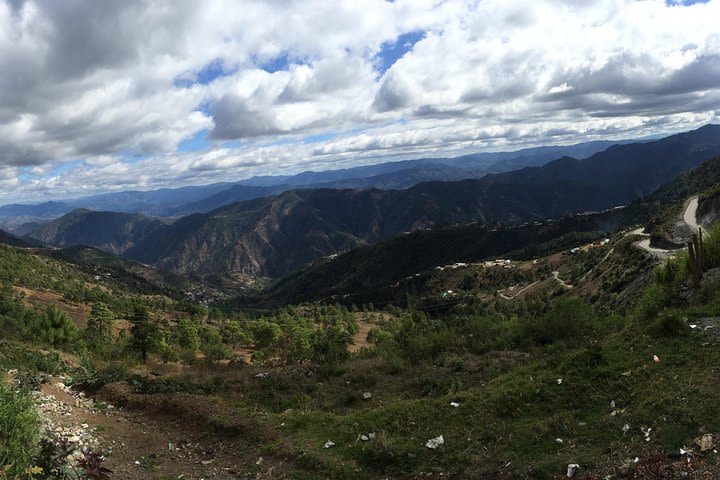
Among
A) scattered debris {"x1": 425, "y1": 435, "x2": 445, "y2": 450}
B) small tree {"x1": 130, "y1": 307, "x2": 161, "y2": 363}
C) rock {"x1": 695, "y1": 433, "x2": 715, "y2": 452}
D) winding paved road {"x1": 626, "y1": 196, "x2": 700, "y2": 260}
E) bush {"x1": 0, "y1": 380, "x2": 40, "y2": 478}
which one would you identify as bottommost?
winding paved road {"x1": 626, "y1": 196, "x2": 700, "y2": 260}

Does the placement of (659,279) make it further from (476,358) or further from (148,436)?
(148,436)

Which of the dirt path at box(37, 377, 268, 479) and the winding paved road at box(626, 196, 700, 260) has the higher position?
the dirt path at box(37, 377, 268, 479)

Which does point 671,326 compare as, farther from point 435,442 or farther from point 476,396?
point 435,442

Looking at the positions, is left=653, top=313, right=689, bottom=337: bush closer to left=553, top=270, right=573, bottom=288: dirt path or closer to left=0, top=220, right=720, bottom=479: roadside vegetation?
left=0, top=220, right=720, bottom=479: roadside vegetation

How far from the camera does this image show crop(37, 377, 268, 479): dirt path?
38.8ft

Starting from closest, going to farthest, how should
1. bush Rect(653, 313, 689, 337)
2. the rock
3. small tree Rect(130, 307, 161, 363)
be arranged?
the rock < bush Rect(653, 313, 689, 337) < small tree Rect(130, 307, 161, 363)

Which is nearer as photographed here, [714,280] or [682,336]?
[682,336]

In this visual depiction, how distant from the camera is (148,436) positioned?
14.2 metres

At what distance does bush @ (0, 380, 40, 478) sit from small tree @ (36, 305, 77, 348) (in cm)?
4094

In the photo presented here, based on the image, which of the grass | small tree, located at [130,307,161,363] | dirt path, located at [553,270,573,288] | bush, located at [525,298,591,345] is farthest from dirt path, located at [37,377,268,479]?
dirt path, located at [553,270,573,288]

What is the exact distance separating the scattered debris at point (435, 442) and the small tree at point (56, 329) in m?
44.5

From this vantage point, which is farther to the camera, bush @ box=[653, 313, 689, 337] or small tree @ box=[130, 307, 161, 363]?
small tree @ box=[130, 307, 161, 363]

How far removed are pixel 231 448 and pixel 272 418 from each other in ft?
6.69

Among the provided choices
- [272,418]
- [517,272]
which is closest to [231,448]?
[272,418]
